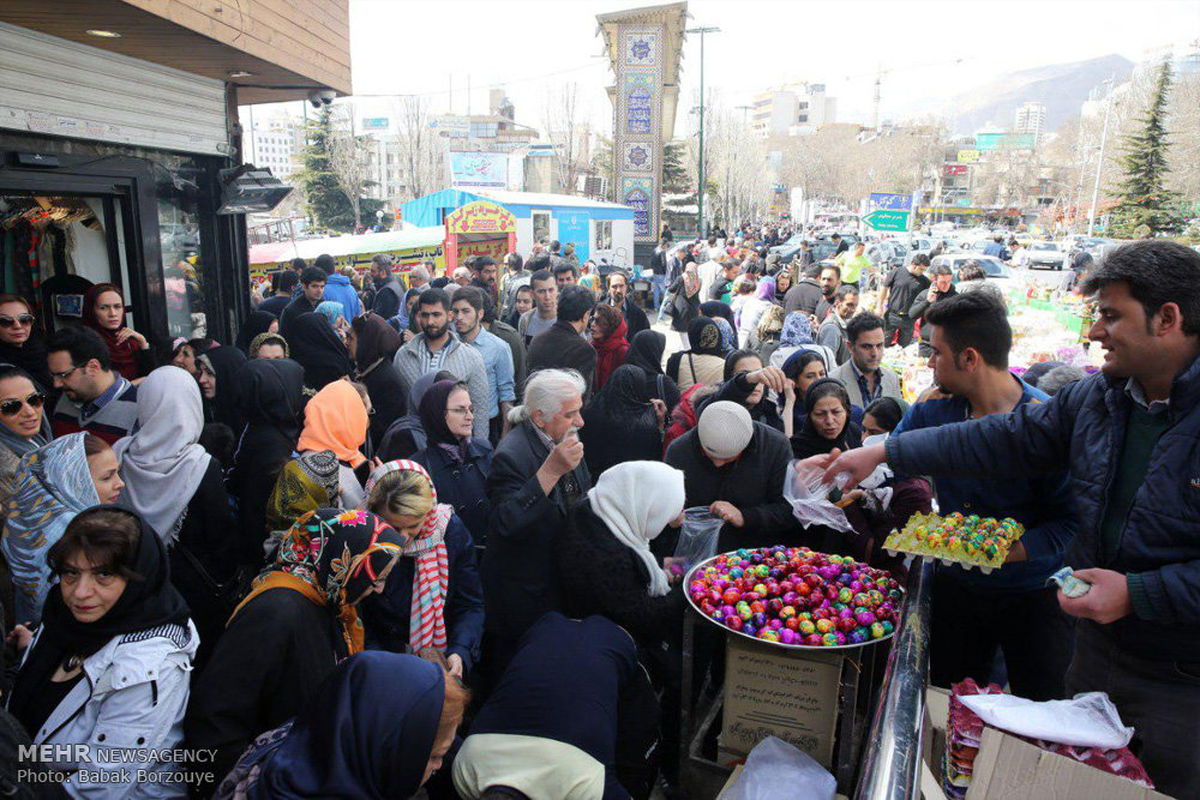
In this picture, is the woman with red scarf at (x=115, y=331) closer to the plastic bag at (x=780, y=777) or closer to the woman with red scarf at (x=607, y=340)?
the woman with red scarf at (x=607, y=340)

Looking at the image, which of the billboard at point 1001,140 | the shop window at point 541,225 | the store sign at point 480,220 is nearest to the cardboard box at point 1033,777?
the store sign at point 480,220

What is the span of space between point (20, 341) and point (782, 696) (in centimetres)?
512

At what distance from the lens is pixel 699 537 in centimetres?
379

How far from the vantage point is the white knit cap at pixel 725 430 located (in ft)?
12.3

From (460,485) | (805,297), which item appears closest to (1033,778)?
(460,485)

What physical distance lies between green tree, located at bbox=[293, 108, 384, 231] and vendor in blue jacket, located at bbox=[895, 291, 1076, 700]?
44059 mm

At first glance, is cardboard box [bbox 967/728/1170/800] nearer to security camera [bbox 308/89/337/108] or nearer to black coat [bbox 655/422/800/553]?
black coat [bbox 655/422/800/553]

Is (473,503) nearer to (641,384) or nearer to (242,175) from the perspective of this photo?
(641,384)

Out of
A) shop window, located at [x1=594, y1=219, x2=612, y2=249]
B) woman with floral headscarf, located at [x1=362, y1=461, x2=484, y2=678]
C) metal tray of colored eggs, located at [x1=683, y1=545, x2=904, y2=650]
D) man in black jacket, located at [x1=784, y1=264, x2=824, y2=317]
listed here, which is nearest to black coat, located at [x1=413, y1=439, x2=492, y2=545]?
woman with floral headscarf, located at [x1=362, y1=461, x2=484, y2=678]

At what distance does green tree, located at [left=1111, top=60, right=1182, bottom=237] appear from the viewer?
114 feet

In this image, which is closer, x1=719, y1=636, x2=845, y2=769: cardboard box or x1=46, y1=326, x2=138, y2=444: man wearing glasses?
x1=719, y1=636, x2=845, y2=769: cardboard box

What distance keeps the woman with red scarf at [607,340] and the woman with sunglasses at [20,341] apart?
13.5 ft

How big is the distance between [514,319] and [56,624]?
713cm

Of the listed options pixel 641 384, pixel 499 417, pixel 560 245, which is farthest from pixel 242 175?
pixel 560 245
